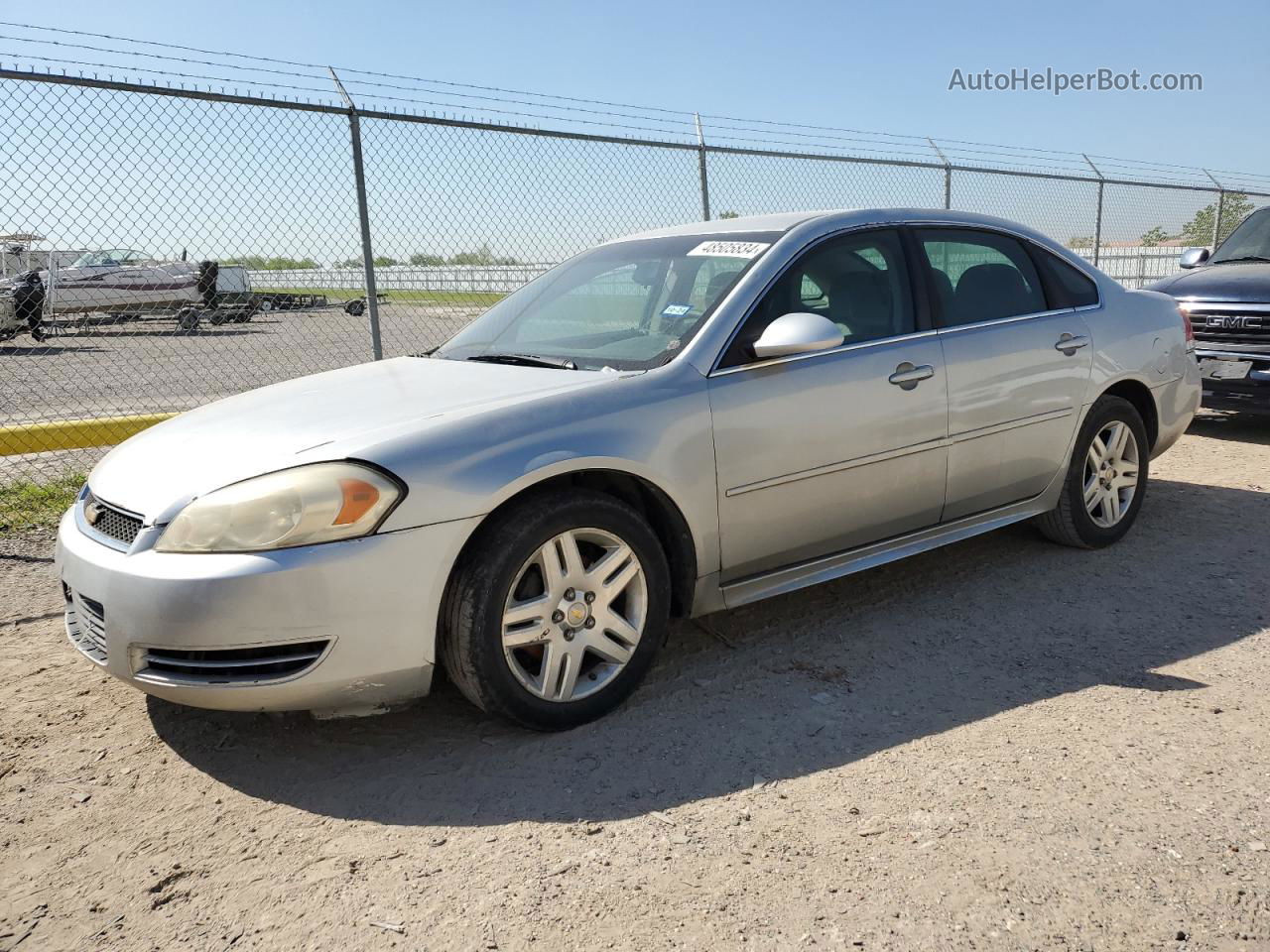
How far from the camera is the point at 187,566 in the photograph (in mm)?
2676

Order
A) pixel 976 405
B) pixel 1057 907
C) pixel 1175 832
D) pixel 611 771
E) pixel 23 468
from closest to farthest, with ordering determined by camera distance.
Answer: pixel 1057 907 < pixel 1175 832 < pixel 611 771 < pixel 976 405 < pixel 23 468

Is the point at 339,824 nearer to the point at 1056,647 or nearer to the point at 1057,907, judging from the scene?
the point at 1057,907

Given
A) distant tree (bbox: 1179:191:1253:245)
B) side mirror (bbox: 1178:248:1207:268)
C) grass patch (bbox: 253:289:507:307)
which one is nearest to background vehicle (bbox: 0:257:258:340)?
grass patch (bbox: 253:289:507:307)

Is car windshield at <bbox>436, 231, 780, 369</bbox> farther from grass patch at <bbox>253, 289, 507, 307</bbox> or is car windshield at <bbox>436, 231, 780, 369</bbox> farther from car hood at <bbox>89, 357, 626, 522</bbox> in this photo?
grass patch at <bbox>253, 289, 507, 307</bbox>

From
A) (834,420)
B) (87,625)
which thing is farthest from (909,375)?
(87,625)

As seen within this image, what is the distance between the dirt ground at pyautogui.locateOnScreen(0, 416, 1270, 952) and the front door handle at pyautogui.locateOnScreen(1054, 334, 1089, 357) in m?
1.13

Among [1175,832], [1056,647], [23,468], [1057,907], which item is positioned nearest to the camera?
[1057,907]

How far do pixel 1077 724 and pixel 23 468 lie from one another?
6.71 meters

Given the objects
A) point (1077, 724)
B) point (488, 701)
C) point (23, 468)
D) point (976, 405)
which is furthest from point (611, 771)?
point (23, 468)

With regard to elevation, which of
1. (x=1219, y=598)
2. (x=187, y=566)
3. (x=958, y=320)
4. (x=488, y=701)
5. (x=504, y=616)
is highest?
(x=958, y=320)

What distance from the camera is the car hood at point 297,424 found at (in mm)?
2863

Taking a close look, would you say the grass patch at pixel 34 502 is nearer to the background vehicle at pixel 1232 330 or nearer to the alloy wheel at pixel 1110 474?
the alloy wheel at pixel 1110 474

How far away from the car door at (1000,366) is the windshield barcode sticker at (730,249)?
2.56ft

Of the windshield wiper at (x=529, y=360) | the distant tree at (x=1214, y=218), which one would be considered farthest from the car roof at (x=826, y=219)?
the distant tree at (x=1214, y=218)
